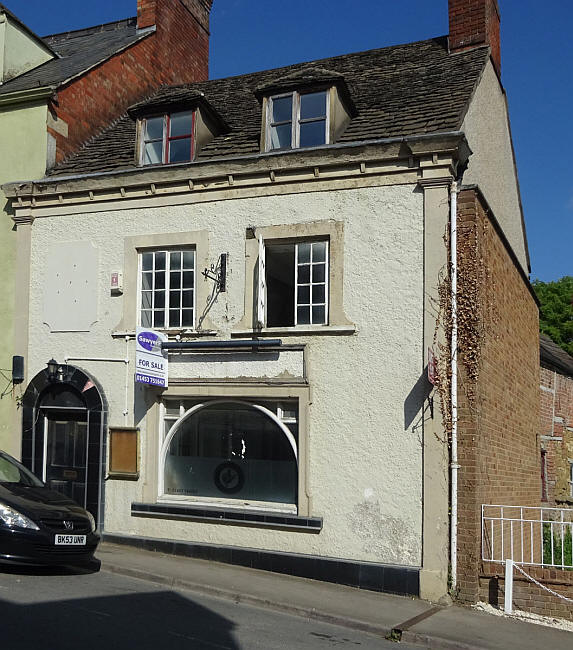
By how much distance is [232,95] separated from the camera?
16953mm

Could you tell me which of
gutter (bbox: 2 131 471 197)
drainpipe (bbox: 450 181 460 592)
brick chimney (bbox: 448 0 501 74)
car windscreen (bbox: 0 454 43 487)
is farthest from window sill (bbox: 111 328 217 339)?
brick chimney (bbox: 448 0 501 74)

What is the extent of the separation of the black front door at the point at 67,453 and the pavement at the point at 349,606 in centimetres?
188

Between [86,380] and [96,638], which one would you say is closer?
[96,638]

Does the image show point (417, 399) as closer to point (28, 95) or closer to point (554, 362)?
point (28, 95)

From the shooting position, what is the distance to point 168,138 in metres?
14.3

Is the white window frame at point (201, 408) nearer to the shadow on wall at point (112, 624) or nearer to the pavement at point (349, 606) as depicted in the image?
the pavement at point (349, 606)

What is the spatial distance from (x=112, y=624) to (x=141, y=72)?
1408cm

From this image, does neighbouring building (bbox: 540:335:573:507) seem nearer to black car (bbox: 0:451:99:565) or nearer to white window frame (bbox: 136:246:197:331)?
white window frame (bbox: 136:246:197:331)

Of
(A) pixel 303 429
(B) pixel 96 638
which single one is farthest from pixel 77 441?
(B) pixel 96 638

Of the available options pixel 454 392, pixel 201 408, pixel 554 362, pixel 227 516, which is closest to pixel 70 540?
pixel 227 516

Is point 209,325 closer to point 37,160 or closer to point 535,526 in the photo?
point 37,160

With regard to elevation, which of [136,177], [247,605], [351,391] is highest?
[136,177]

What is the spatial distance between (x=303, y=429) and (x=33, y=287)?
587 centimetres

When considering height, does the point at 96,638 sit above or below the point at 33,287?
below
